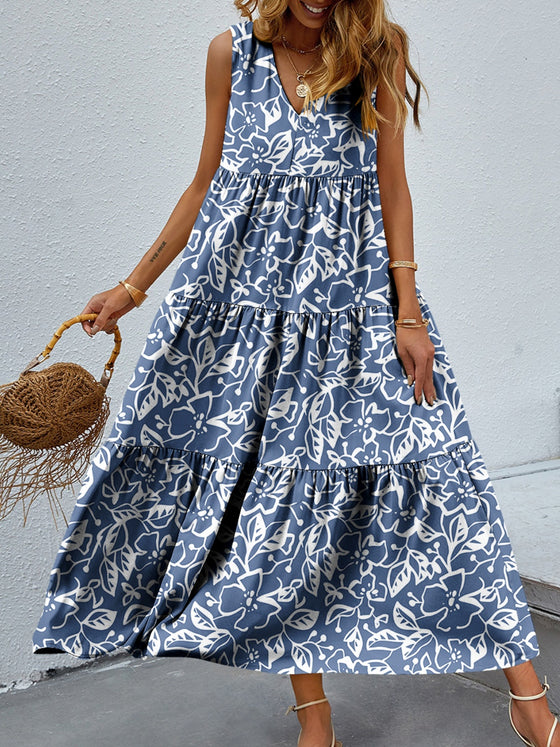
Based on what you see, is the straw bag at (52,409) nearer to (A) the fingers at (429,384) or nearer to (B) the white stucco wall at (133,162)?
(B) the white stucco wall at (133,162)

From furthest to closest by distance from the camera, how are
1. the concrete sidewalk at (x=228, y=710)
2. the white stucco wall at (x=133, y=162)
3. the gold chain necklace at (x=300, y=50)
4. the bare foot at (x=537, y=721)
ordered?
the white stucco wall at (x=133, y=162), the concrete sidewalk at (x=228, y=710), the gold chain necklace at (x=300, y=50), the bare foot at (x=537, y=721)

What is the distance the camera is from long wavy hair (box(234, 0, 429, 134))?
5.24 feet

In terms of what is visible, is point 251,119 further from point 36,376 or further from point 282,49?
point 36,376

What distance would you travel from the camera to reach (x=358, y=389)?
1.64 meters

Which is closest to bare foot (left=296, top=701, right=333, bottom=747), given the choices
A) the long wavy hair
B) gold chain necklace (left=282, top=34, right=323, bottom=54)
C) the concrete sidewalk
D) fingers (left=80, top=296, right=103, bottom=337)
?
the concrete sidewalk

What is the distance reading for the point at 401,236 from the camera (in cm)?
168

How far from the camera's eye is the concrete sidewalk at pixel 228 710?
75.5 inches

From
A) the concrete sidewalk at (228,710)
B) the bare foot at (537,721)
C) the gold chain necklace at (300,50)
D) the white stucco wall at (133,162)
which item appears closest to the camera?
the bare foot at (537,721)

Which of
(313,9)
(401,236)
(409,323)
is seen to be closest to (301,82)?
(313,9)

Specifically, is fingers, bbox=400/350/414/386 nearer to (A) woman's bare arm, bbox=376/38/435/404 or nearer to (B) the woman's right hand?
(A) woman's bare arm, bbox=376/38/435/404

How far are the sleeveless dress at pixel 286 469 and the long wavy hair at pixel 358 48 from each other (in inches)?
1.9

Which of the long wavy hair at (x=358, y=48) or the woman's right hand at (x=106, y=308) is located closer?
the long wavy hair at (x=358, y=48)

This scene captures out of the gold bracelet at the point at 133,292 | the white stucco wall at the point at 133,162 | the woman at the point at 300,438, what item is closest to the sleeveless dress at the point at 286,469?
the woman at the point at 300,438

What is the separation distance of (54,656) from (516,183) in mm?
2339
